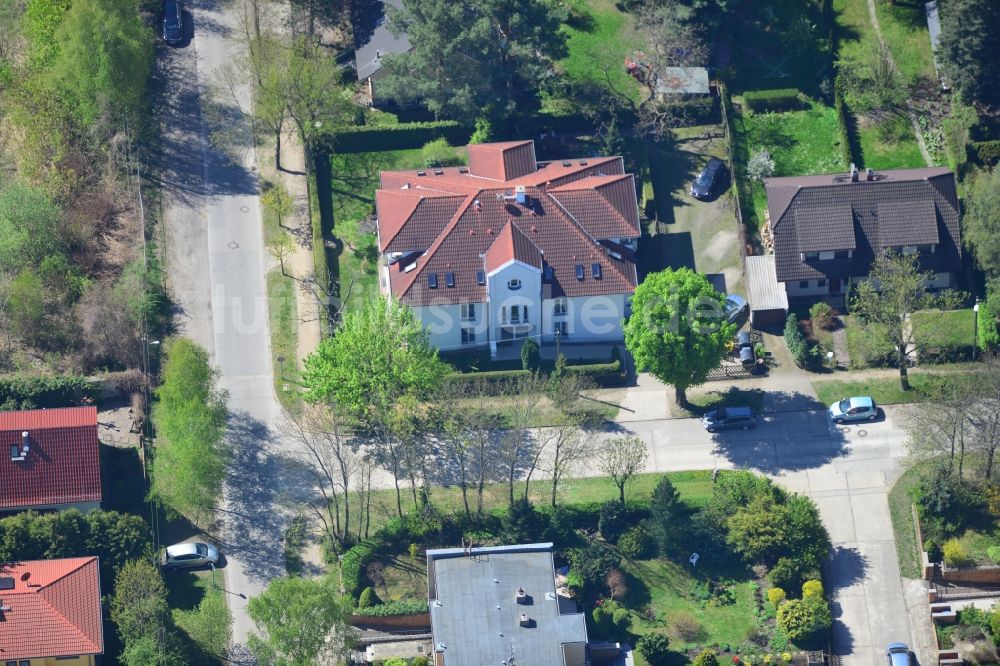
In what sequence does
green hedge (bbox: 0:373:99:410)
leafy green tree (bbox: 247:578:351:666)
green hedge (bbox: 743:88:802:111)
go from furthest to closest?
1. green hedge (bbox: 743:88:802:111)
2. green hedge (bbox: 0:373:99:410)
3. leafy green tree (bbox: 247:578:351:666)

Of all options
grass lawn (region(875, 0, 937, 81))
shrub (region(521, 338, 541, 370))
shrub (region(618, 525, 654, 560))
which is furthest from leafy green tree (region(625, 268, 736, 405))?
grass lawn (region(875, 0, 937, 81))

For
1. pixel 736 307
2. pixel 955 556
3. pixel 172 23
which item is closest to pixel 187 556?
pixel 736 307

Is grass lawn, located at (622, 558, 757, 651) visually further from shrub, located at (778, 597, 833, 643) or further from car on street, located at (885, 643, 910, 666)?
car on street, located at (885, 643, 910, 666)

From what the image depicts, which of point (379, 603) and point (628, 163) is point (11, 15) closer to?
point (628, 163)

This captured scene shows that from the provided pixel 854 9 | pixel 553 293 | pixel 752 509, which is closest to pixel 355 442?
pixel 553 293

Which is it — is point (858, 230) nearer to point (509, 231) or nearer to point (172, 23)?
point (509, 231)

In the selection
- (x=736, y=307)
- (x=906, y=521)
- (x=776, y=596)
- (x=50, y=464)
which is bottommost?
(x=776, y=596)
